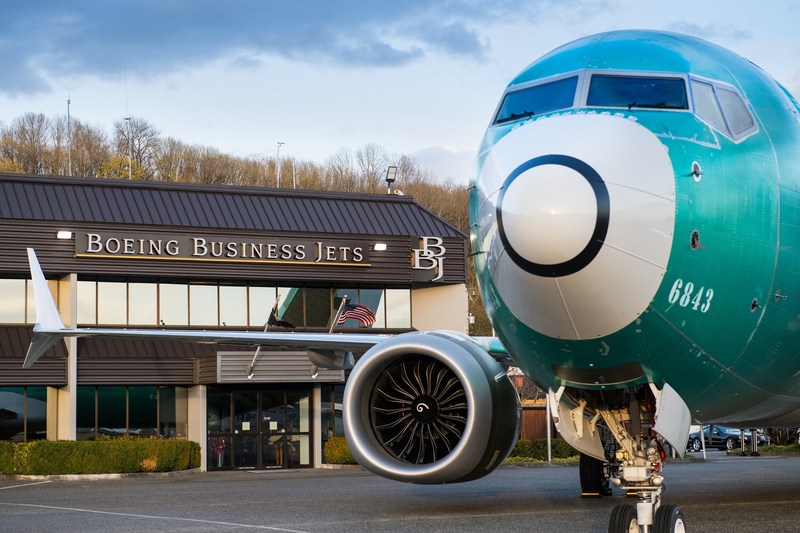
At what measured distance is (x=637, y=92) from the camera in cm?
827

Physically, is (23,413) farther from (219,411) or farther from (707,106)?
(707,106)

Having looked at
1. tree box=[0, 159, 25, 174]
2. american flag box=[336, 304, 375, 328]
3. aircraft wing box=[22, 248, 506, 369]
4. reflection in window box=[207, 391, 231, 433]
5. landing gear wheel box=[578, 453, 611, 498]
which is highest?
tree box=[0, 159, 25, 174]

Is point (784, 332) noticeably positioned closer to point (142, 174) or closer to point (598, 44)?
point (598, 44)

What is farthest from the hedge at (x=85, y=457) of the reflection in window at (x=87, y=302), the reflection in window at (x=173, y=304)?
the reflection in window at (x=173, y=304)

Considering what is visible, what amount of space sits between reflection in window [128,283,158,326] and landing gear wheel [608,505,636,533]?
30739 mm

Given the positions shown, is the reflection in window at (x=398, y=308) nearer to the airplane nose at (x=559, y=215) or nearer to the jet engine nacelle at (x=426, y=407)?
the jet engine nacelle at (x=426, y=407)

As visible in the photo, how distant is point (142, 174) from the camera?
9100cm

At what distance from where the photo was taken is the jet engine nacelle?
35.4 ft

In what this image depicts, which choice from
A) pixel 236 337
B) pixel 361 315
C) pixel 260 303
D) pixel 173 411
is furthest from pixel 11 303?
pixel 236 337

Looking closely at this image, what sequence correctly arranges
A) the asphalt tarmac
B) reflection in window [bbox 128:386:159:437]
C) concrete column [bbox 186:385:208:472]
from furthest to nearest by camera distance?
reflection in window [bbox 128:386:159:437] < concrete column [bbox 186:385:208:472] < the asphalt tarmac

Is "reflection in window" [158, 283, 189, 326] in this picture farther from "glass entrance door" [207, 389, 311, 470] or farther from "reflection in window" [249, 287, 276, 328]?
"glass entrance door" [207, 389, 311, 470]

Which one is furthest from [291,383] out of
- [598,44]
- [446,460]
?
[598,44]

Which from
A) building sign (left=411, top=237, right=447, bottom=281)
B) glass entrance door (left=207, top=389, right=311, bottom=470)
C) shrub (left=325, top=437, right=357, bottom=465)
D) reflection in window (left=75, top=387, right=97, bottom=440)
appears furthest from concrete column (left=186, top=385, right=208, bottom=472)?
building sign (left=411, top=237, right=447, bottom=281)

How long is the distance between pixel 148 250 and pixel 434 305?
10703 mm
